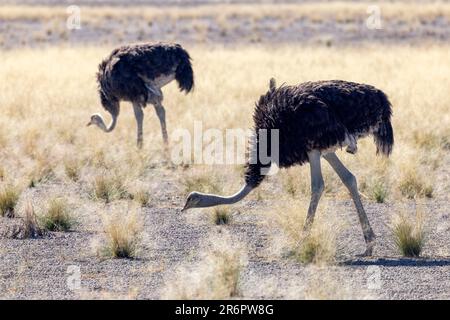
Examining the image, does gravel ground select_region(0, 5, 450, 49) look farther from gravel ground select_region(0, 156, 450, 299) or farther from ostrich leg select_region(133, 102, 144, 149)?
gravel ground select_region(0, 156, 450, 299)

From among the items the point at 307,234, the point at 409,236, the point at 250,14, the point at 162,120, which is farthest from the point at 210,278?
the point at 250,14

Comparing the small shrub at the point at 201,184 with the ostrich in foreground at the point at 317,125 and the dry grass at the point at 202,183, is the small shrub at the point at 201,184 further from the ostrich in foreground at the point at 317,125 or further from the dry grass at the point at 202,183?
the ostrich in foreground at the point at 317,125

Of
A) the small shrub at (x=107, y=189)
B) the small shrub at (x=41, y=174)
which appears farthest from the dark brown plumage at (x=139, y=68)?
the small shrub at (x=107, y=189)

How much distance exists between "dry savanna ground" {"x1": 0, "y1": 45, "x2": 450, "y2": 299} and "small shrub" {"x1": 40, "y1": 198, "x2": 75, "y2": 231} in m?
0.01

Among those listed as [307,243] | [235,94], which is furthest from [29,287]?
[235,94]

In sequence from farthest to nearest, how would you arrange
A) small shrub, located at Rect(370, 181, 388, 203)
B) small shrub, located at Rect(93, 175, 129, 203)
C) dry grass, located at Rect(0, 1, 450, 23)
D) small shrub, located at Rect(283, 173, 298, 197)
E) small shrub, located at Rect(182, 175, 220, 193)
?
dry grass, located at Rect(0, 1, 450, 23) → small shrub, located at Rect(182, 175, 220, 193) → small shrub, located at Rect(283, 173, 298, 197) → small shrub, located at Rect(93, 175, 129, 203) → small shrub, located at Rect(370, 181, 388, 203)

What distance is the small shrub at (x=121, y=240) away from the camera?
30.6 feet

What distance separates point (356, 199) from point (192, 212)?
2.40m

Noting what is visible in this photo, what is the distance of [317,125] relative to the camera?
9.17 m

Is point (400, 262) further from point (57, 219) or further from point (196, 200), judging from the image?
point (57, 219)

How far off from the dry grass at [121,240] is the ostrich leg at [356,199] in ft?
5.97

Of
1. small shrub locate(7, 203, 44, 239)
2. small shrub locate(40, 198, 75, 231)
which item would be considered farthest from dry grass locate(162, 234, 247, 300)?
small shrub locate(40, 198, 75, 231)

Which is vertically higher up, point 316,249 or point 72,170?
point 316,249

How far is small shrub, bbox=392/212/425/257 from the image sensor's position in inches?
365
